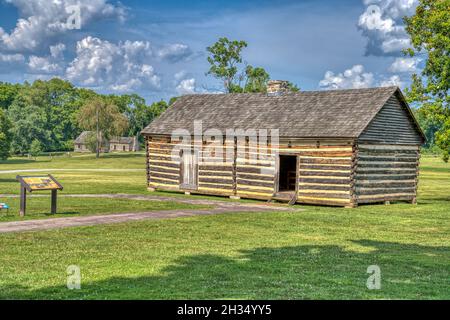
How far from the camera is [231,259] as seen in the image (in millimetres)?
11172

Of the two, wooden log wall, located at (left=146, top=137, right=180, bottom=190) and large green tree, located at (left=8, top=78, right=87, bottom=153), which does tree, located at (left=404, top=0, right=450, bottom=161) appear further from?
large green tree, located at (left=8, top=78, right=87, bottom=153)

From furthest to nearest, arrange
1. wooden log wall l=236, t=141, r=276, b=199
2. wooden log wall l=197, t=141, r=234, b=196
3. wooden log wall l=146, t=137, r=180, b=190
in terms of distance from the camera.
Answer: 1. wooden log wall l=146, t=137, r=180, b=190
2. wooden log wall l=197, t=141, r=234, b=196
3. wooden log wall l=236, t=141, r=276, b=199

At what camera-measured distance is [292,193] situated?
25938mm

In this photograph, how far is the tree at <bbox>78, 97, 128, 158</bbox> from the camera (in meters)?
83.0

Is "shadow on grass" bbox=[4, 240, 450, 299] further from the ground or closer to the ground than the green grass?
further from the ground

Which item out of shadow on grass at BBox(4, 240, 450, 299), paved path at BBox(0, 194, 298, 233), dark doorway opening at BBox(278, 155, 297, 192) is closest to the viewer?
shadow on grass at BBox(4, 240, 450, 299)

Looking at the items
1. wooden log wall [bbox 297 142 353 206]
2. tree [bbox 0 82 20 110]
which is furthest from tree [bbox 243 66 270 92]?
tree [bbox 0 82 20 110]

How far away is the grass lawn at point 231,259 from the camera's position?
833cm

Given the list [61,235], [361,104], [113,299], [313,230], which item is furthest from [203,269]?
[361,104]

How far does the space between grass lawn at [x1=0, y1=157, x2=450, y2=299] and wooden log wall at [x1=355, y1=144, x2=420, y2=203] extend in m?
5.97

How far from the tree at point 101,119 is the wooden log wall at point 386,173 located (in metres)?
61.4

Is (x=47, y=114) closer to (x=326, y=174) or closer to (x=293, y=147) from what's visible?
(x=293, y=147)

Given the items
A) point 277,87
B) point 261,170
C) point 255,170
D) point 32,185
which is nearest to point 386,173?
point 261,170

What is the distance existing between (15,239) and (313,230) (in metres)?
8.15
